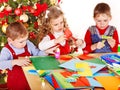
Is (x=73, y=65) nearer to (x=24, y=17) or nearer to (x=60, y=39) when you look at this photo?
(x=60, y=39)

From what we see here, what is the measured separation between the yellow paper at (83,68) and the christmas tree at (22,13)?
119 cm

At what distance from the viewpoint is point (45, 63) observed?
2.01m

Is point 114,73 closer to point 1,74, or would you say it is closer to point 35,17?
point 35,17

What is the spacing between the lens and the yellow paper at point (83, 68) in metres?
1.79

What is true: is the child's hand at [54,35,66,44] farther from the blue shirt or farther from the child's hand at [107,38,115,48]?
the child's hand at [107,38,115,48]

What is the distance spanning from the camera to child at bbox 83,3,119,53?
271cm

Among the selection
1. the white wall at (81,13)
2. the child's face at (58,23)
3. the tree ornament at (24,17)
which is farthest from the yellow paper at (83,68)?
the white wall at (81,13)

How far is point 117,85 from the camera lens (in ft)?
5.37

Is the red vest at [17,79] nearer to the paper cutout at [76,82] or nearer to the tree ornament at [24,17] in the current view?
the paper cutout at [76,82]

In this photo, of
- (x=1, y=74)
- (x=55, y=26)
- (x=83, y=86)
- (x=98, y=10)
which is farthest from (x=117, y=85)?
(x=1, y=74)

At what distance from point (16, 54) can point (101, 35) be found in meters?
0.94

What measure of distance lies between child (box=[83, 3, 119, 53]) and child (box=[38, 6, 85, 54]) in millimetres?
189

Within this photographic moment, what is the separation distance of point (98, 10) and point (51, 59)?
2.98 ft

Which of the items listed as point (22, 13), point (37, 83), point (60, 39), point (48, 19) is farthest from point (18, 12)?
point (37, 83)
